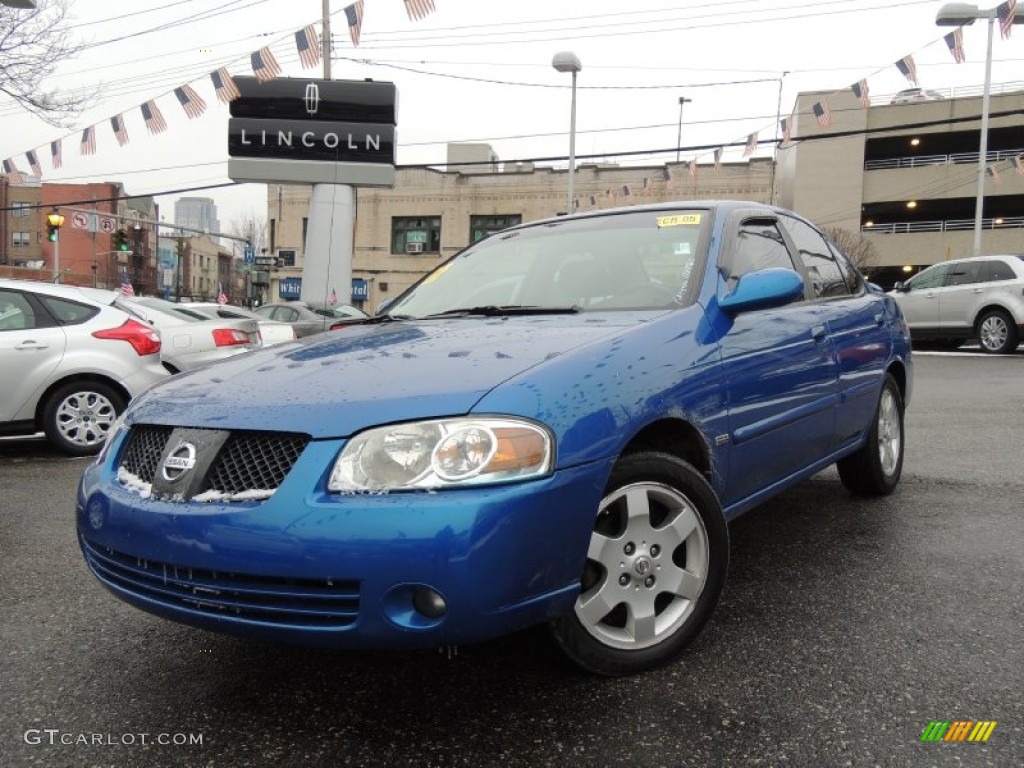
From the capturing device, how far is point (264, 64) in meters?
16.1

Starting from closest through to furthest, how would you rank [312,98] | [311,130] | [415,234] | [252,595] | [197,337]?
[252,595], [197,337], [312,98], [311,130], [415,234]

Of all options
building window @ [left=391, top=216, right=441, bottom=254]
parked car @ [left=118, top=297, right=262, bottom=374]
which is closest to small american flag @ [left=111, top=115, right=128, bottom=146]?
parked car @ [left=118, top=297, right=262, bottom=374]

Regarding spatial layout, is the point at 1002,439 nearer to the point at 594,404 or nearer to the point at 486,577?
the point at 594,404

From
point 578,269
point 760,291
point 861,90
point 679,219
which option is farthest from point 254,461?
point 861,90

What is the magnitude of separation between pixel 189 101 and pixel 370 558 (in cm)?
1695

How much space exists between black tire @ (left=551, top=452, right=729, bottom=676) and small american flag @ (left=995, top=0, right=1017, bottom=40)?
637 inches

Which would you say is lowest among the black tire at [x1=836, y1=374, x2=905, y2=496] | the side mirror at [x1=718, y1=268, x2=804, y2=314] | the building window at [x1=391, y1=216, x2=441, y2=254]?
the black tire at [x1=836, y1=374, x2=905, y2=496]

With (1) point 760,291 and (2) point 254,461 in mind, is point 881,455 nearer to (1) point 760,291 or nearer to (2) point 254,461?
(1) point 760,291

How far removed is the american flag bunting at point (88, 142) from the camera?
57.3 ft

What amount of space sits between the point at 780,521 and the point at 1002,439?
331 cm

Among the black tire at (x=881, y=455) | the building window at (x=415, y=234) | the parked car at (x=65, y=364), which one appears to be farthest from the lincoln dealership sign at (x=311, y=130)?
the building window at (x=415, y=234)

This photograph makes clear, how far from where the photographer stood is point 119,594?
2256 millimetres

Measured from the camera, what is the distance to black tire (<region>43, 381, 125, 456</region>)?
6297 millimetres

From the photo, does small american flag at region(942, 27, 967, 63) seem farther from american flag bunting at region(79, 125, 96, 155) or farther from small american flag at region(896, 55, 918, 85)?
american flag bunting at region(79, 125, 96, 155)
